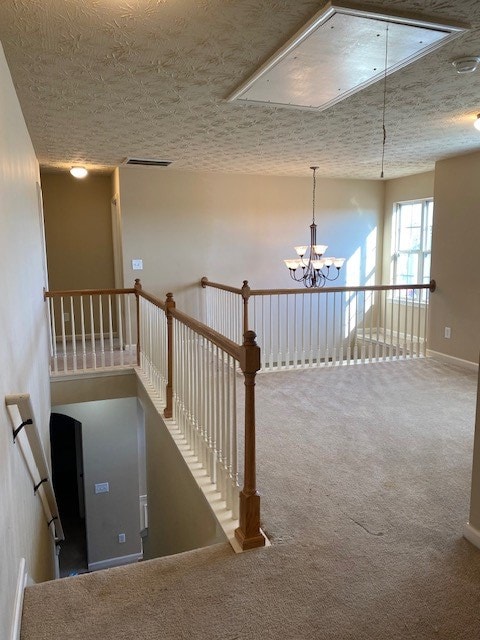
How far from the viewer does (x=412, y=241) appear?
680 centimetres

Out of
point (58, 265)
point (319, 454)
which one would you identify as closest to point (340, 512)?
point (319, 454)

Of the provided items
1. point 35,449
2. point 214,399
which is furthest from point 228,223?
point 35,449

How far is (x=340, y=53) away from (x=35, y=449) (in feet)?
8.58

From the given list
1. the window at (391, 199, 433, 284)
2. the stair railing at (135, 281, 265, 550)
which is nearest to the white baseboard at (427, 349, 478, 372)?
the window at (391, 199, 433, 284)

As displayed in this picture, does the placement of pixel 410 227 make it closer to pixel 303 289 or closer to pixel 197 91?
pixel 303 289

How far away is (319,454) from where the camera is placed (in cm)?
309

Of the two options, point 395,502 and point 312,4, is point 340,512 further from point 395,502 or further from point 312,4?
point 312,4

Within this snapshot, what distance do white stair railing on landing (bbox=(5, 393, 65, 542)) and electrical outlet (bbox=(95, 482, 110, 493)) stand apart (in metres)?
2.68

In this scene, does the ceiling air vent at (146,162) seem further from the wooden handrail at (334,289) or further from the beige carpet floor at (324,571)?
the beige carpet floor at (324,571)

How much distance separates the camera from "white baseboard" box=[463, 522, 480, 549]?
213cm

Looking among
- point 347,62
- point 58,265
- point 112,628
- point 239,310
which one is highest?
point 347,62

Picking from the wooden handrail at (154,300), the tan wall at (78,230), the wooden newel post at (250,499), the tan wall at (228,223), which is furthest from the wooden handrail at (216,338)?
the tan wall at (78,230)

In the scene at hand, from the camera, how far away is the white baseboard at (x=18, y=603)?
1645 millimetres

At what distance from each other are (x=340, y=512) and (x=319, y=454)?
0.66 m
